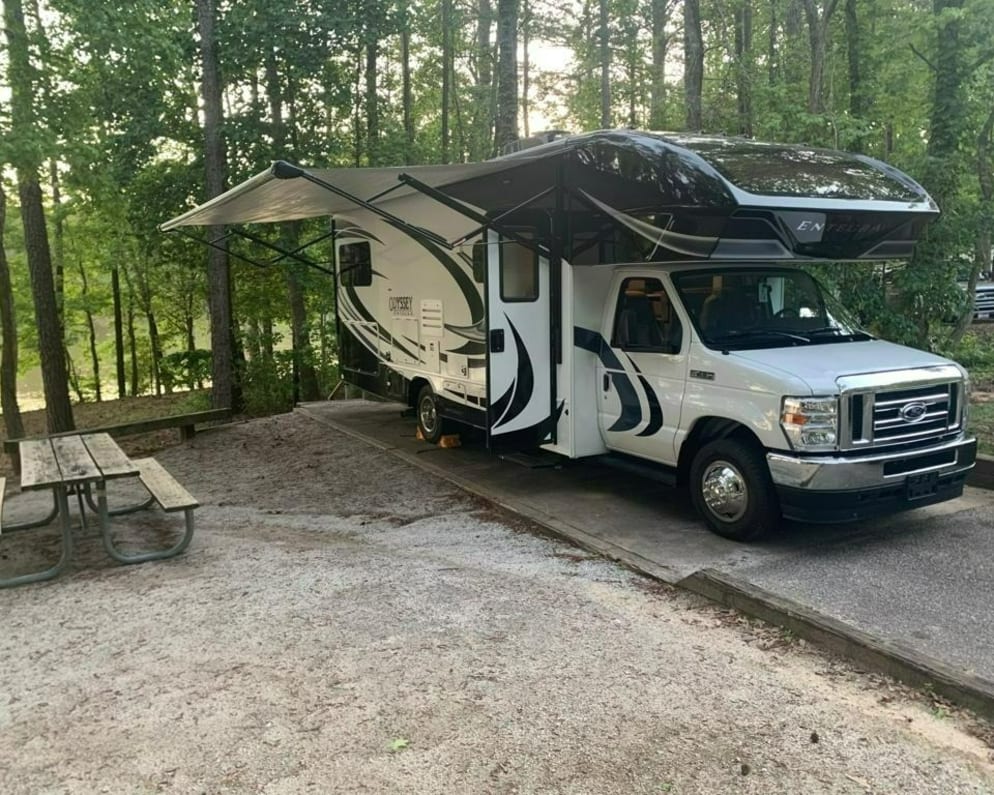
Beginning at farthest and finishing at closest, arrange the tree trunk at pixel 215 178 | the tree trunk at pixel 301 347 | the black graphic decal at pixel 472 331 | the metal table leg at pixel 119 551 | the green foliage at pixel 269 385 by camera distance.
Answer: the green foliage at pixel 269 385
the tree trunk at pixel 301 347
the tree trunk at pixel 215 178
the black graphic decal at pixel 472 331
the metal table leg at pixel 119 551

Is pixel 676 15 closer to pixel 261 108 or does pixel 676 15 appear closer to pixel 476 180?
pixel 261 108

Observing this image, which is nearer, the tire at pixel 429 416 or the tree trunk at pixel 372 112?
the tire at pixel 429 416

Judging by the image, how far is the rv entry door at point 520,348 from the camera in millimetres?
7242

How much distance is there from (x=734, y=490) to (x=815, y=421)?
0.82 meters

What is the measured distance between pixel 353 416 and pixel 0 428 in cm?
1259

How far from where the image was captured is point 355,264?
10844 millimetres

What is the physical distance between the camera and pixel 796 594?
4938mm

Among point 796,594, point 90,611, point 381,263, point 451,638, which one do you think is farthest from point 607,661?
point 381,263

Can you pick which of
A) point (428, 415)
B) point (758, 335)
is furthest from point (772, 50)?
point (758, 335)

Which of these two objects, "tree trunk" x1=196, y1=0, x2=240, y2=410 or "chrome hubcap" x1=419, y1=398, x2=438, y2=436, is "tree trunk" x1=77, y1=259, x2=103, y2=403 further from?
"chrome hubcap" x1=419, y1=398, x2=438, y2=436

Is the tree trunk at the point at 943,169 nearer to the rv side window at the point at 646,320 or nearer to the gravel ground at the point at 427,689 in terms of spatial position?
the rv side window at the point at 646,320

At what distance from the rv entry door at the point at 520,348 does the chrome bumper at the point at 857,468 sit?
2.30 meters

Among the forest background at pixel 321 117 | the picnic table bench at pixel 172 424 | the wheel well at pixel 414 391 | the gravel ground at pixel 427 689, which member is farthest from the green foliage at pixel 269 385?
the gravel ground at pixel 427 689

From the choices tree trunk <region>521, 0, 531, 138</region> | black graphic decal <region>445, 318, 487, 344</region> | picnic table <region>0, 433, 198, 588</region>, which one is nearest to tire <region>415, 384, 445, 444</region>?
black graphic decal <region>445, 318, 487, 344</region>
